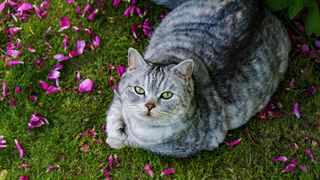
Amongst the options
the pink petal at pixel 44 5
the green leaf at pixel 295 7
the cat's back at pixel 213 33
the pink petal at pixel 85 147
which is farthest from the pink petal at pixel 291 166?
the pink petal at pixel 44 5

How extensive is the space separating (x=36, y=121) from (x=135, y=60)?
3.29ft

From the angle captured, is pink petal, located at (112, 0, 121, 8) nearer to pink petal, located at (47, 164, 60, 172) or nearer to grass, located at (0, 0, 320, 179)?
grass, located at (0, 0, 320, 179)

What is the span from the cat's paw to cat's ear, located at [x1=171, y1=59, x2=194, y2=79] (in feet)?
2.49

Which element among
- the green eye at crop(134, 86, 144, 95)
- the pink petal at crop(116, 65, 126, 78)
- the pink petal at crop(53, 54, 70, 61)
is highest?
the green eye at crop(134, 86, 144, 95)

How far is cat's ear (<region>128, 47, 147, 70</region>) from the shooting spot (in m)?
2.80

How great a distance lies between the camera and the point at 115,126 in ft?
10.7

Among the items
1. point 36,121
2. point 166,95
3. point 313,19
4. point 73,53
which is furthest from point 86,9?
point 313,19

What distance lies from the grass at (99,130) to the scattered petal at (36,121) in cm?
4

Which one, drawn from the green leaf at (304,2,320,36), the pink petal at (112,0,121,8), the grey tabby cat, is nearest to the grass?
the grey tabby cat

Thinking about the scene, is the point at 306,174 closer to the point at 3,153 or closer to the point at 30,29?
the point at 3,153

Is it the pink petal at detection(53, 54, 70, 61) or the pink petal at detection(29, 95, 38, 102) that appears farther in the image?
the pink petal at detection(53, 54, 70, 61)

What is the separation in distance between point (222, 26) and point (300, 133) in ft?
3.12

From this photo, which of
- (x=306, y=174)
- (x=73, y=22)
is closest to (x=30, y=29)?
(x=73, y=22)

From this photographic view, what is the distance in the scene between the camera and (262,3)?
132 inches
